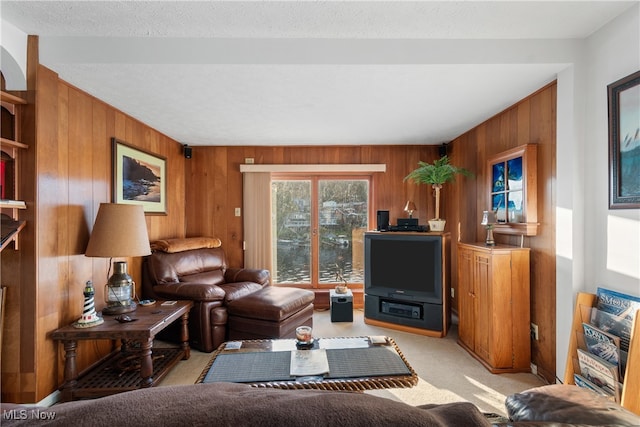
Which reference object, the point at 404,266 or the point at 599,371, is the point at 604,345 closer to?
the point at 599,371

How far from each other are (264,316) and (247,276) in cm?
95

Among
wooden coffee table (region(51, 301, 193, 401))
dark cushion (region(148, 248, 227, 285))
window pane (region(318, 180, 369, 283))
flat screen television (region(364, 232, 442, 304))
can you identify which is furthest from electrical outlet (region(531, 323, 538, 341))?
dark cushion (region(148, 248, 227, 285))

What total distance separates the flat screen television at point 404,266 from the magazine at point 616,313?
4.91 ft

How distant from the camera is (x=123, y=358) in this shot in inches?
98.5

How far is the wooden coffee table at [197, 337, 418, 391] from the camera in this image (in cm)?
153

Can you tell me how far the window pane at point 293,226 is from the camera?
175 inches

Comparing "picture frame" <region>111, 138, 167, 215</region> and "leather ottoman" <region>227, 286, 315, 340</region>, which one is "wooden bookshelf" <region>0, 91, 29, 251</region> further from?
"leather ottoman" <region>227, 286, 315, 340</region>

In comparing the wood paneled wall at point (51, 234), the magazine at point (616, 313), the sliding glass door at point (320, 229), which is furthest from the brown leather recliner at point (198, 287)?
the magazine at point (616, 313)

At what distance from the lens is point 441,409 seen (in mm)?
623

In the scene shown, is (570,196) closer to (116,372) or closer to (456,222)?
(456,222)

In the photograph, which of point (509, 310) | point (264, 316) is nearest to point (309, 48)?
point (264, 316)

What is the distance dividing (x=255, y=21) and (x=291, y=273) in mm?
3341

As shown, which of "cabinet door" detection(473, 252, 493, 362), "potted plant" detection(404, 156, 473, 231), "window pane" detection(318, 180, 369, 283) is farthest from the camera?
"window pane" detection(318, 180, 369, 283)

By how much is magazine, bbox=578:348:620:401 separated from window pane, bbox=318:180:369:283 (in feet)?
9.15
